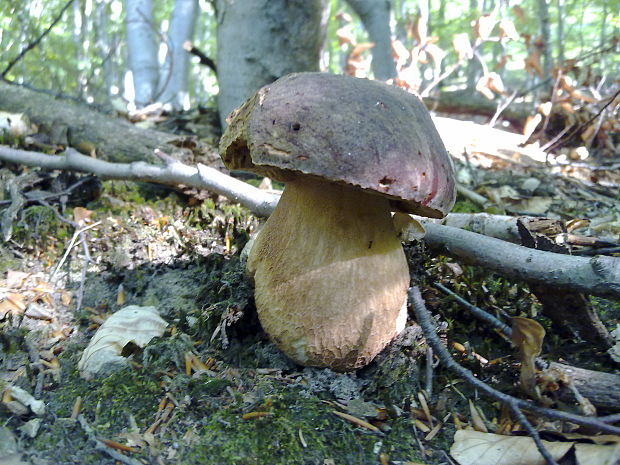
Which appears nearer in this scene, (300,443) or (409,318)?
(300,443)

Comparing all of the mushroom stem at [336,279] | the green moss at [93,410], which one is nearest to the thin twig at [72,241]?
the green moss at [93,410]

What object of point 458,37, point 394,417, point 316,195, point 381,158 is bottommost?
point 394,417

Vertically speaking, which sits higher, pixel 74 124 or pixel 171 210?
pixel 74 124

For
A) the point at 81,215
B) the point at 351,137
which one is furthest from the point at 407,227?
the point at 81,215

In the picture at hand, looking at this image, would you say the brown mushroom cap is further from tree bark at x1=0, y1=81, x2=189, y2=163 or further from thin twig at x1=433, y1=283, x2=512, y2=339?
tree bark at x1=0, y1=81, x2=189, y2=163

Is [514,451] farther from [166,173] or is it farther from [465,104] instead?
[465,104]

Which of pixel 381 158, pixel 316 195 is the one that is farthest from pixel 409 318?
pixel 381 158

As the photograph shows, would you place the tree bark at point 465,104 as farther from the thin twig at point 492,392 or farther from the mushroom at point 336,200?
the thin twig at point 492,392

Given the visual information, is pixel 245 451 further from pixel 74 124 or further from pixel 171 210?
pixel 74 124

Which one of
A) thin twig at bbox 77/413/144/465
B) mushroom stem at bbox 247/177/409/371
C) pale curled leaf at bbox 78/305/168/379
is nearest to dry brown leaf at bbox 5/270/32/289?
pale curled leaf at bbox 78/305/168/379
